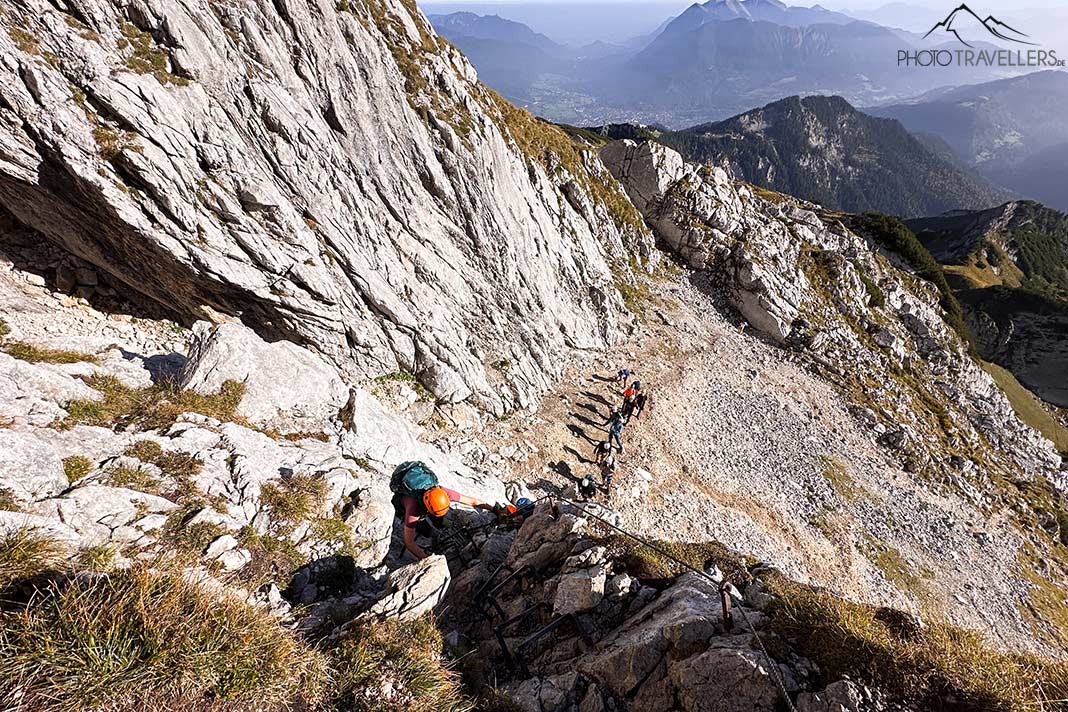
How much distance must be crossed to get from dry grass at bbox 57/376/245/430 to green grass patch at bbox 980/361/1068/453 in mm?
79469

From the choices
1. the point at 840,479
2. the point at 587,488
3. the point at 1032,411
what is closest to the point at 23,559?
the point at 587,488

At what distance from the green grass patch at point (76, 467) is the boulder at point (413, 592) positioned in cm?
559

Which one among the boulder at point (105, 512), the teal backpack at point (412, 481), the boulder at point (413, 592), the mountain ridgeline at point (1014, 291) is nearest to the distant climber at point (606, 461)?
the teal backpack at point (412, 481)

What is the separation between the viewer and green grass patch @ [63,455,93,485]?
23.6ft

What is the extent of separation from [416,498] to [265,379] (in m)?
6.29

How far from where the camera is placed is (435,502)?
9508mm

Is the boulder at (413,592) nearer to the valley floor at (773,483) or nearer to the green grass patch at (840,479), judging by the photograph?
the valley floor at (773,483)

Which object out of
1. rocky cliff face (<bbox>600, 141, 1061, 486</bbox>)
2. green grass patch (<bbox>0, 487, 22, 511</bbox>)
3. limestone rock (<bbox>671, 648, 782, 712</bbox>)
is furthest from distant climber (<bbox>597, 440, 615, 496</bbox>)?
rocky cliff face (<bbox>600, 141, 1061, 486</bbox>)

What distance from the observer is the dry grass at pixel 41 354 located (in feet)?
32.7

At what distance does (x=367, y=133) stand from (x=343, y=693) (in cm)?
2339

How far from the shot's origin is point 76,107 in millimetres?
13703

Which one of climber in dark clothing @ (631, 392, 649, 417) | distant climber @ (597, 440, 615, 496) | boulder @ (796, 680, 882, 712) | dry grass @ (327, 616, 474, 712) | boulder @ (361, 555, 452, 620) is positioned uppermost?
boulder @ (796, 680, 882, 712)

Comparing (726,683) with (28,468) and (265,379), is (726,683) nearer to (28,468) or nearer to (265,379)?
(28,468)

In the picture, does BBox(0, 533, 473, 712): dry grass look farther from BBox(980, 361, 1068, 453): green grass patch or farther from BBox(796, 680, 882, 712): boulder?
BBox(980, 361, 1068, 453): green grass patch
